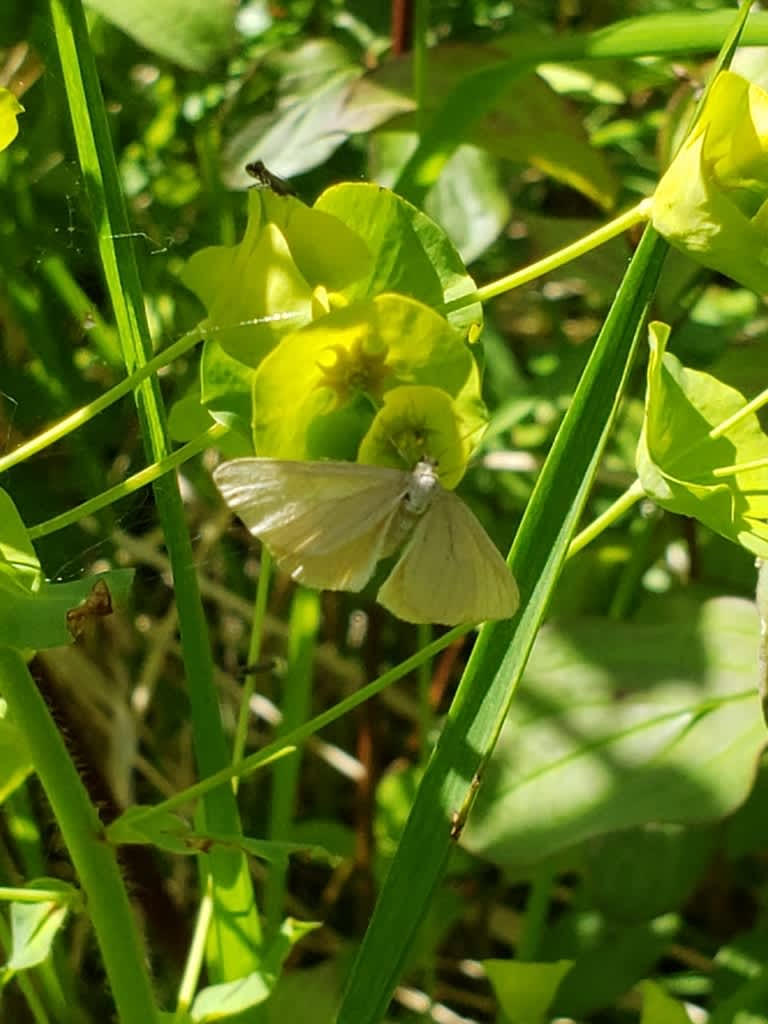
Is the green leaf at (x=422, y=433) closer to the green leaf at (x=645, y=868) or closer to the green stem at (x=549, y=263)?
the green stem at (x=549, y=263)

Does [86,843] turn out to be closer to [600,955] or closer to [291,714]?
[291,714]

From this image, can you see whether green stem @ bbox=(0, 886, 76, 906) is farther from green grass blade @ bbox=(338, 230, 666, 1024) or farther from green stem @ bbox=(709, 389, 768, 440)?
green stem @ bbox=(709, 389, 768, 440)

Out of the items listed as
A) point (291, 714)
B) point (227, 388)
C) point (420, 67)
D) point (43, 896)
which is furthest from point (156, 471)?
point (420, 67)

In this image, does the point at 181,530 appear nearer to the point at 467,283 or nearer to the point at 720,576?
the point at 467,283

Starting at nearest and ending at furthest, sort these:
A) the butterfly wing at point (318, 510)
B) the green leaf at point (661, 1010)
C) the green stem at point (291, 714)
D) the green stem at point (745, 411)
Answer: the butterfly wing at point (318, 510)
the green stem at point (745, 411)
the green leaf at point (661, 1010)
the green stem at point (291, 714)

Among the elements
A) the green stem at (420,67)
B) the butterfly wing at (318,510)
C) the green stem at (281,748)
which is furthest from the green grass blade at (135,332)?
the green stem at (420,67)

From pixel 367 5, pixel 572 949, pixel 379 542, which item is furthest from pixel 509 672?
pixel 367 5
